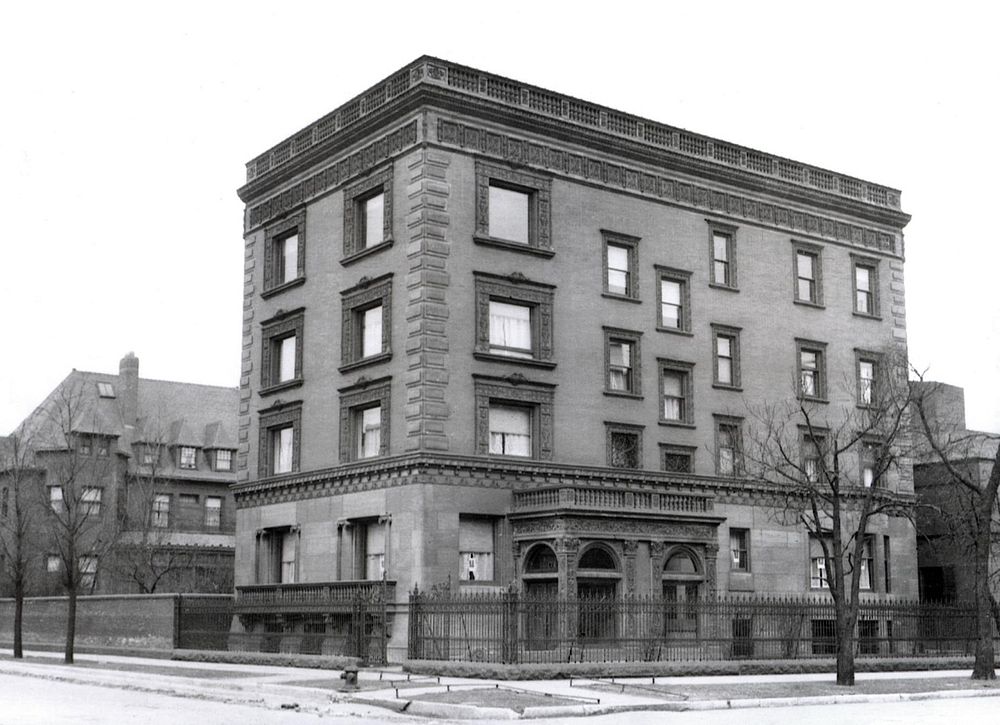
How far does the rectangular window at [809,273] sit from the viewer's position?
165ft

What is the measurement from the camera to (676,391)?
46.2 metres

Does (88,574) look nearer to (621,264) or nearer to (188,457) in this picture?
(188,457)

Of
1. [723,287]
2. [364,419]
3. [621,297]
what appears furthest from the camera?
[723,287]

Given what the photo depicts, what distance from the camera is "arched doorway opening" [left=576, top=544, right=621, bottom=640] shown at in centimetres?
3584

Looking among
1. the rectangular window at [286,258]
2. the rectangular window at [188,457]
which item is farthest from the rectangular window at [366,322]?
the rectangular window at [188,457]

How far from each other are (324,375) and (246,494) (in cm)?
634

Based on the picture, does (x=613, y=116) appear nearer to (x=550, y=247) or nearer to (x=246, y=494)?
(x=550, y=247)

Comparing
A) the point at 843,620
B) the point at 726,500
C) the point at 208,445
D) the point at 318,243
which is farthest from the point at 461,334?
the point at 208,445

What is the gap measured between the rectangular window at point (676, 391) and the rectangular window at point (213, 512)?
45032 mm

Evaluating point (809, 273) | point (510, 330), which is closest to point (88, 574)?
point (510, 330)

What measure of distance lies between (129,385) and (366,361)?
148 feet

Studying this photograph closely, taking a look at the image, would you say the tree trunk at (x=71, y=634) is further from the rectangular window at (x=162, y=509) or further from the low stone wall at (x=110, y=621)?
the rectangular window at (x=162, y=509)

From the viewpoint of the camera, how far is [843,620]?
1215 inches

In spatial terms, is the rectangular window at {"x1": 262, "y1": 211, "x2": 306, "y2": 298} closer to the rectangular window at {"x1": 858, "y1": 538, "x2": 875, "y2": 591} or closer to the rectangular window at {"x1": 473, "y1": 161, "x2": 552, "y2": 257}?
the rectangular window at {"x1": 473, "y1": 161, "x2": 552, "y2": 257}
